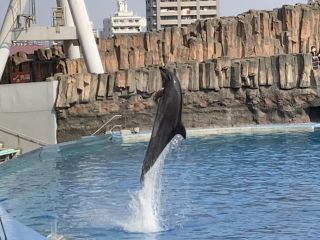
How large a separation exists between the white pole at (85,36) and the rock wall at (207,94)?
77 cm

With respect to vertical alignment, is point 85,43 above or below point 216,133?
above

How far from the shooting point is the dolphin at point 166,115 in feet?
20.5

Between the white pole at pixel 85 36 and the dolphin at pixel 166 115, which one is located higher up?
the white pole at pixel 85 36

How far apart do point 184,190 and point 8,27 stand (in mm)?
11599

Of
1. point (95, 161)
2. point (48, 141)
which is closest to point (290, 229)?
point (95, 161)

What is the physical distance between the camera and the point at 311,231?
23.5 feet

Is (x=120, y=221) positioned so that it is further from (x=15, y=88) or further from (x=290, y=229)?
(x=15, y=88)

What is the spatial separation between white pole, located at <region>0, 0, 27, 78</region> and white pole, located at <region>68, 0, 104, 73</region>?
1619mm

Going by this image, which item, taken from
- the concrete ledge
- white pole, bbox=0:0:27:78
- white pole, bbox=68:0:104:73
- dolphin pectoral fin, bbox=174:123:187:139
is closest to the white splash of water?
dolphin pectoral fin, bbox=174:123:187:139

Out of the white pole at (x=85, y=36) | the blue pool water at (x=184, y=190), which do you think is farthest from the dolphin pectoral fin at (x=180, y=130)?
the white pole at (x=85, y=36)

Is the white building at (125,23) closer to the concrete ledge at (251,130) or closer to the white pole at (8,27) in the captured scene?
the white pole at (8,27)

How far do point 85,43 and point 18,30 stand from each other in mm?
2024

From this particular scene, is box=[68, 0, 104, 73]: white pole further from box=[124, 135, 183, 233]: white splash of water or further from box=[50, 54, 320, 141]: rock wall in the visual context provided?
box=[124, 135, 183, 233]: white splash of water

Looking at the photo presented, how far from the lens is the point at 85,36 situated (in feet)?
63.9
